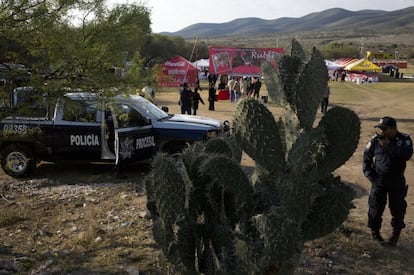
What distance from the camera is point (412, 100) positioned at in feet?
88.6

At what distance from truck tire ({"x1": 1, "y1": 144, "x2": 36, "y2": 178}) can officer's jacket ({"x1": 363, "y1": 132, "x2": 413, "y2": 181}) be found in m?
6.60

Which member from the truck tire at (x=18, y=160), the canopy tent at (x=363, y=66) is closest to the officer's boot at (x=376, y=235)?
the truck tire at (x=18, y=160)

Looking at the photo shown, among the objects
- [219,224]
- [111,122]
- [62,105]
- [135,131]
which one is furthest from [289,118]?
[111,122]

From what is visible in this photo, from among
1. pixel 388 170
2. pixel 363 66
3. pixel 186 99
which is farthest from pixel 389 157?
pixel 363 66

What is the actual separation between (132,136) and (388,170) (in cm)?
462

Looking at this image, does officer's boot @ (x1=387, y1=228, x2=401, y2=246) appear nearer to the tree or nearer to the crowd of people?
the tree

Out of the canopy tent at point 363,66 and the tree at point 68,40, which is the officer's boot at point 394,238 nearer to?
the tree at point 68,40

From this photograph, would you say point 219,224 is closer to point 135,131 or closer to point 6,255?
point 6,255

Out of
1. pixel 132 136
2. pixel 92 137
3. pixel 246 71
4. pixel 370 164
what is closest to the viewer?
pixel 370 164

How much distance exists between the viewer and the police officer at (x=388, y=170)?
520 centimetres

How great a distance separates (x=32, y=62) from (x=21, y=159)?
4.55m

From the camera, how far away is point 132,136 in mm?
8297

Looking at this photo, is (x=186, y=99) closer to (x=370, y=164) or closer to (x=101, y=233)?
(x=101, y=233)

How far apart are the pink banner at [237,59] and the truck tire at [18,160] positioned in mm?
16822
